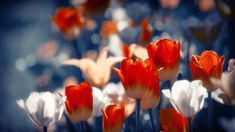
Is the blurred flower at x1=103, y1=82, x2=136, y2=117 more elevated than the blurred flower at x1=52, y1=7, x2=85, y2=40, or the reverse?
the blurred flower at x1=52, y1=7, x2=85, y2=40

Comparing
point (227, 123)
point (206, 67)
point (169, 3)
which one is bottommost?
point (227, 123)

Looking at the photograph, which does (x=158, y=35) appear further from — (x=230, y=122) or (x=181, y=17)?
(x=230, y=122)

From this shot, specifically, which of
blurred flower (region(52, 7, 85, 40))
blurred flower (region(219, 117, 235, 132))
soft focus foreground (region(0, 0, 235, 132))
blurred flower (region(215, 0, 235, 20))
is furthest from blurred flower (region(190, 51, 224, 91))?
blurred flower (region(52, 7, 85, 40))

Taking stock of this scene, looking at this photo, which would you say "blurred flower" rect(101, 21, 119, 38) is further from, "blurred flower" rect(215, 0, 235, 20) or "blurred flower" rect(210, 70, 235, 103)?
"blurred flower" rect(210, 70, 235, 103)

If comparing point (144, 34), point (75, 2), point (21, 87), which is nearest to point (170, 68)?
point (144, 34)

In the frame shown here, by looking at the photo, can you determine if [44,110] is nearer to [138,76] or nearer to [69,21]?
[138,76]

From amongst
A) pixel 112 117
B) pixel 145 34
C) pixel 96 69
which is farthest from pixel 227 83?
pixel 145 34

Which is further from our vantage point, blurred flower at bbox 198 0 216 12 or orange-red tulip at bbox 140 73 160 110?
blurred flower at bbox 198 0 216 12
